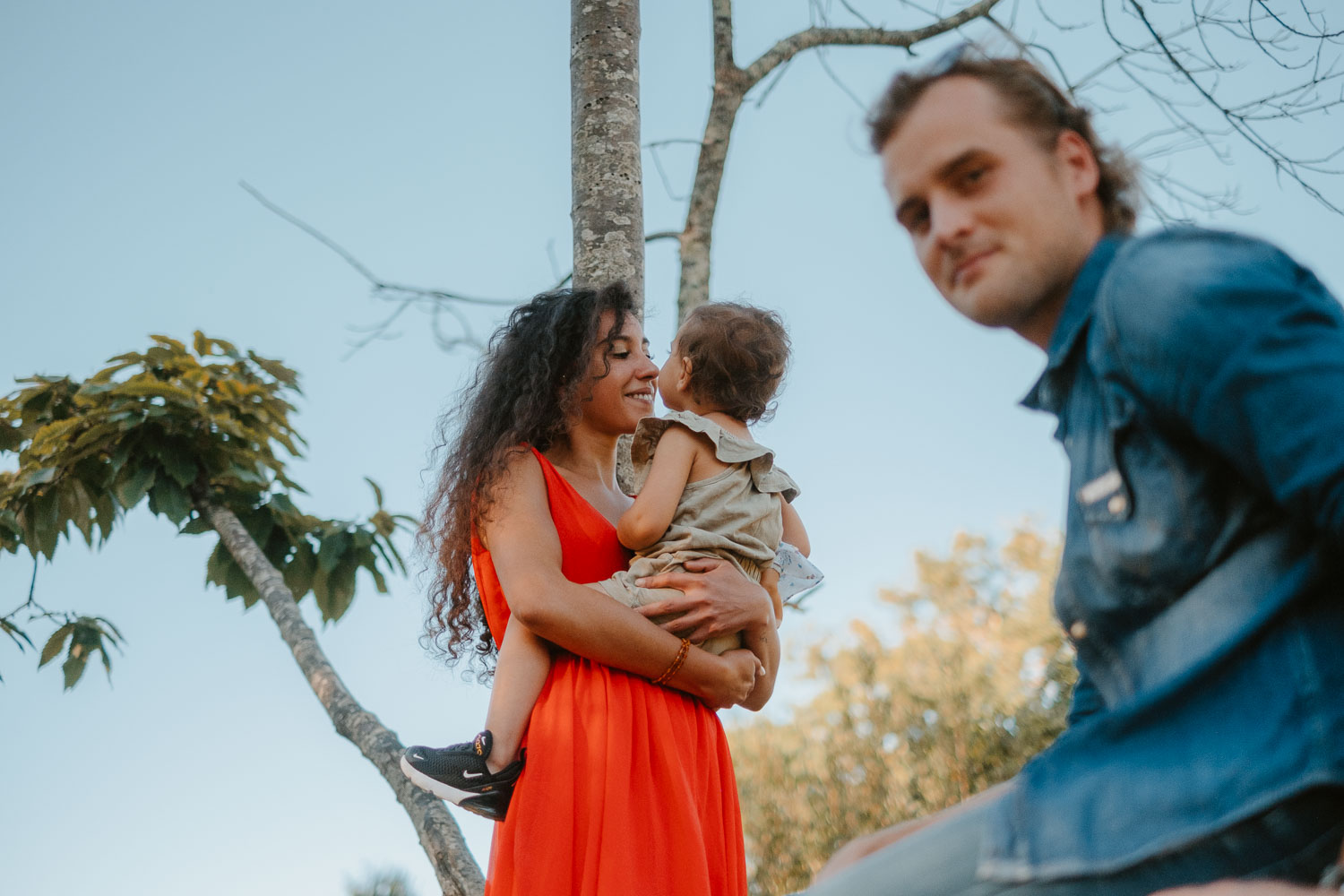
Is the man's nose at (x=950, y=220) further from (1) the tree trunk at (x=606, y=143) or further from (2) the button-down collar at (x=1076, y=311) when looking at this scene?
(1) the tree trunk at (x=606, y=143)

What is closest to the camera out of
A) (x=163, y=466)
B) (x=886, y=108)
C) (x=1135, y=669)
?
(x=1135, y=669)

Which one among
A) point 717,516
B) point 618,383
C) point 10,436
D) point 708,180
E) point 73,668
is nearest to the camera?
point 717,516

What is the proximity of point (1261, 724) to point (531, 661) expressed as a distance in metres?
1.89

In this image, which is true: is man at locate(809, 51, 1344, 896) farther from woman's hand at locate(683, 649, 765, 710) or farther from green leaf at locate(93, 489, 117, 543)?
green leaf at locate(93, 489, 117, 543)

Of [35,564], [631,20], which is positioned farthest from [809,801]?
[631,20]

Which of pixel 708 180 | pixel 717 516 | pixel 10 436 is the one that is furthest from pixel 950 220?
pixel 10 436

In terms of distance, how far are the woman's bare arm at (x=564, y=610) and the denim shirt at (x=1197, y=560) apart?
1.57 m

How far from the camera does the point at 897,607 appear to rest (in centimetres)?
2098

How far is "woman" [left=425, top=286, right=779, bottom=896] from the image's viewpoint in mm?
2422

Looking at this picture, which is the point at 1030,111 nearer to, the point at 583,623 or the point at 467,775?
the point at 583,623

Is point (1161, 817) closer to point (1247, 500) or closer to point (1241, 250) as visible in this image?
point (1247, 500)

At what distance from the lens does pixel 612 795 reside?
2439 millimetres

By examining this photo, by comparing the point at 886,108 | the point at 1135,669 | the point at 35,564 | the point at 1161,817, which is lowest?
the point at 1161,817

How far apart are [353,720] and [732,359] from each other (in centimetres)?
179
